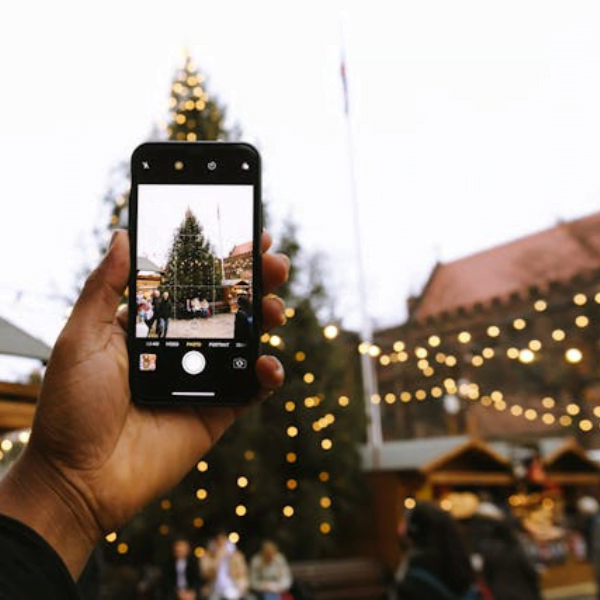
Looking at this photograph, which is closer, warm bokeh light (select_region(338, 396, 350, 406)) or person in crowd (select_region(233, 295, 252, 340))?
person in crowd (select_region(233, 295, 252, 340))

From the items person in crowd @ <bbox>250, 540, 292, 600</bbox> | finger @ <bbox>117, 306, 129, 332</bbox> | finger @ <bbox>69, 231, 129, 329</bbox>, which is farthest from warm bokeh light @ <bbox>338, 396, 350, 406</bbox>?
finger @ <bbox>69, 231, 129, 329</bbox>

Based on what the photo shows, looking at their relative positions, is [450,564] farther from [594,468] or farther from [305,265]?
[594,468]

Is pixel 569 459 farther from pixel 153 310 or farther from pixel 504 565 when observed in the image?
pixel 153 310

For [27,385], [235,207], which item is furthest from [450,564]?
[235,207]

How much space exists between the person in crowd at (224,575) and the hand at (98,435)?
28.6ft

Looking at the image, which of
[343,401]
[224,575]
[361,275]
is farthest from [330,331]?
[224,575]

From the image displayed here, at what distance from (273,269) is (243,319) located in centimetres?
12

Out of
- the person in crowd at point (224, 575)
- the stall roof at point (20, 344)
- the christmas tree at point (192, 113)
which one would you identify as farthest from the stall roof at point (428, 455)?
the stall roof at point (20, 344)

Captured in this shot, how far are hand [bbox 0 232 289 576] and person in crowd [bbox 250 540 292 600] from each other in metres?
9.50

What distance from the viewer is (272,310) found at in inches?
57.7

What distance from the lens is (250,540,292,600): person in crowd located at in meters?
10.1

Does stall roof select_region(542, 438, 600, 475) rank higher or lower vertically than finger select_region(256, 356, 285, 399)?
higher

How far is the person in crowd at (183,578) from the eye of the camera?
31.0 ft

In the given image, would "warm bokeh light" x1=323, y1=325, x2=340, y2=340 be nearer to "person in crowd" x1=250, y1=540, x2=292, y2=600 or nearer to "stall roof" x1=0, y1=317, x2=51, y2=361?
"person in crowd" x1=250, y1=540, x2=292, y2=600
